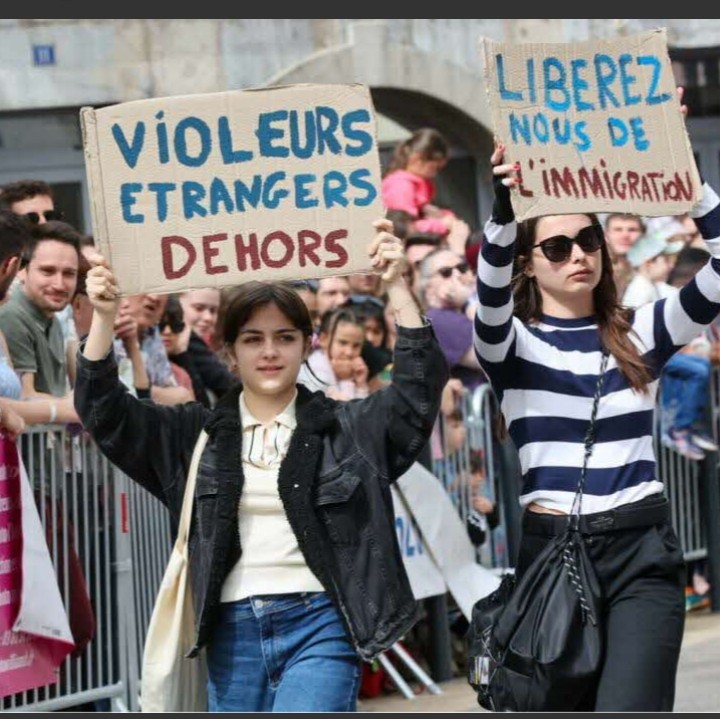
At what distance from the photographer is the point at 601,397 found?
5891 millimetres

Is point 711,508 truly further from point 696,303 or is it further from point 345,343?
point 696,303

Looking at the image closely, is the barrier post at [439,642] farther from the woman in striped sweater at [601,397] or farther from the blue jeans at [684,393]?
the woman in striped sweater at [601,397]

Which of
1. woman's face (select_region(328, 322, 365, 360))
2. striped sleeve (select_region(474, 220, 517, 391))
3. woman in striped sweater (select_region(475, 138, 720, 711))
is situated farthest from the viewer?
woman's face (select_region(328, 322, 365, 360))

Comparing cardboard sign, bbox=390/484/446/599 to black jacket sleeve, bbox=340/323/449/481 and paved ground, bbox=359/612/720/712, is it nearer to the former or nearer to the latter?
paved ground, bbox=359/612/720/712

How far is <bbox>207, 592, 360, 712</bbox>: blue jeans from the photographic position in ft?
18.6

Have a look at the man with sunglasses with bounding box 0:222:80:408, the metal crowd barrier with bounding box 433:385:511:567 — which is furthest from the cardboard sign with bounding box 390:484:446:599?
the man with sunglasses with bounding box 0:222:80:408

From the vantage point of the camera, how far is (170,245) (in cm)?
602

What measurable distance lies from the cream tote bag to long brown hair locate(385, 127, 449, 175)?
7817 millimetres

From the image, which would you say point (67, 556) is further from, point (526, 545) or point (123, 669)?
point (526, 545)

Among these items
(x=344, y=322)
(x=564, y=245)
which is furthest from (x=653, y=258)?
(x=564, y=245)

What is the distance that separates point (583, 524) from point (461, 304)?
5.54m

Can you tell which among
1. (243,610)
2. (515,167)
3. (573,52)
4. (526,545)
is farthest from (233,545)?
(573,52)

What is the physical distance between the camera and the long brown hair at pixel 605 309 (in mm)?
5914

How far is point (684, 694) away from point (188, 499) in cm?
402
